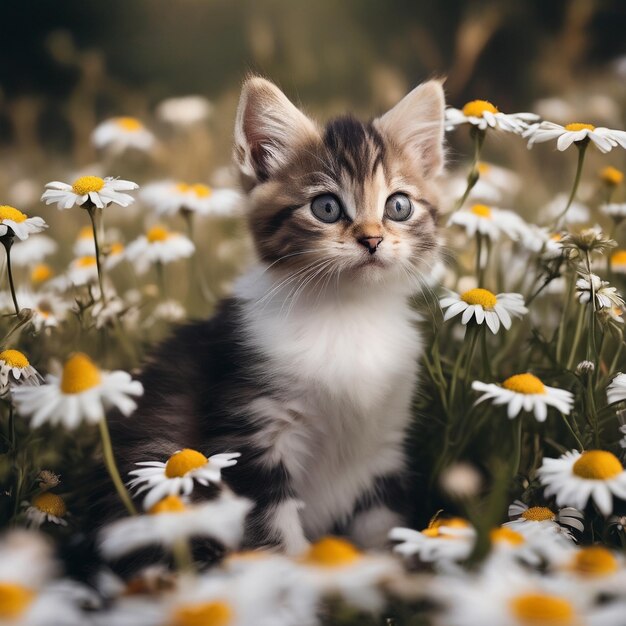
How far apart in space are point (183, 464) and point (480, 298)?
75 centimetres

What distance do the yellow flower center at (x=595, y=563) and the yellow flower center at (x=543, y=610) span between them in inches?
5.7

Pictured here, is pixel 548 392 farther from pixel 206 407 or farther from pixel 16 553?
pixel 16 553

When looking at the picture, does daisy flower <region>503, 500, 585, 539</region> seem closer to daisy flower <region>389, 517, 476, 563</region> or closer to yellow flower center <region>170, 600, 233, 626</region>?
daisy flower <region>389, 517, 476, 563</region>

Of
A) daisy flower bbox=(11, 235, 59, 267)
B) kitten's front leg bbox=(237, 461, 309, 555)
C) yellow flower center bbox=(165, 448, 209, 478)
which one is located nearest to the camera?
yellow flower center bbox=(165, 448, 209, 478)

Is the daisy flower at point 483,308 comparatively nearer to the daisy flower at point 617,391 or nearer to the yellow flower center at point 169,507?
the daisy flower at point 617,391

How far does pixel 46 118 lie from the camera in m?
6.38

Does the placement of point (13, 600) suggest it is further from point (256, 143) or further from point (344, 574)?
point (256, 143)

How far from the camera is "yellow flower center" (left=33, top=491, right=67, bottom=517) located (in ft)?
5.78

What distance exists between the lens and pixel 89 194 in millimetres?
1814

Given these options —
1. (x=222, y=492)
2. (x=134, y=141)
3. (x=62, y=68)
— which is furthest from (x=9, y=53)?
(x=222, y=492)

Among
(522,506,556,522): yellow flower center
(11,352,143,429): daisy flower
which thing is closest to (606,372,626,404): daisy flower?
(522,506,556,522): yellow flower center

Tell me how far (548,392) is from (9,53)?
5.47 m

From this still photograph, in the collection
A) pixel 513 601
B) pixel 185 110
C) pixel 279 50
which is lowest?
pixel 513 601

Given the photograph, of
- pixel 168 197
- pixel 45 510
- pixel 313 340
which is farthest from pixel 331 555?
pixel 168 197
